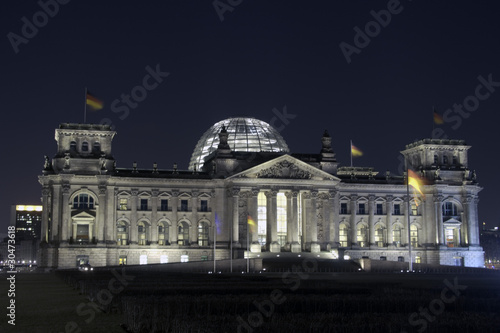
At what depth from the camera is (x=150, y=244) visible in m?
114

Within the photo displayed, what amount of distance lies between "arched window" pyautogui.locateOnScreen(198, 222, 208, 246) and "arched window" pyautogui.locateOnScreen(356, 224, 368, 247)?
26.0 metres

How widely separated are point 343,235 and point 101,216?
40476 millimetres

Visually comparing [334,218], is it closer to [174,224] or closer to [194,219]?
[194,219]

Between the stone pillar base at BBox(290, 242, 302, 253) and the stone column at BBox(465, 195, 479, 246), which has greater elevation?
the stone column at BBox(465, 195, 479, 246)

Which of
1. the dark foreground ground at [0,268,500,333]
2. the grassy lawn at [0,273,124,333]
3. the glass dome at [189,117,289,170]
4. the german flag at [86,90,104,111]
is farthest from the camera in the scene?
the glass dome at [189,117,289,170]

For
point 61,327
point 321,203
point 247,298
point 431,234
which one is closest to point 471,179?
point 431,234

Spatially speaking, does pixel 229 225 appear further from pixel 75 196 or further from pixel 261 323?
pixel 261 323

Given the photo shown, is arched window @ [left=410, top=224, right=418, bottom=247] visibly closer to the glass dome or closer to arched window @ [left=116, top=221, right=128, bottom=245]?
the glass dome

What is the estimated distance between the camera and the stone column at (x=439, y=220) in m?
123

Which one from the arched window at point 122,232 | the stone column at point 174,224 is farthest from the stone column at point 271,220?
the arched window at point 122,232

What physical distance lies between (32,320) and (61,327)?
3.48m

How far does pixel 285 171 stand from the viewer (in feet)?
375

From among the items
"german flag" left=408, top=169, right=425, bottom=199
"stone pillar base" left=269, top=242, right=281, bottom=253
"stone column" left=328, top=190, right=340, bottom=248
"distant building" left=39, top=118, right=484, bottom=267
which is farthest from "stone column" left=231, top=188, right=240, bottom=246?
"german flag" left=408, top=169, right=425, bottom=199

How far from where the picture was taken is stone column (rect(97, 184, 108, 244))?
11086cm
